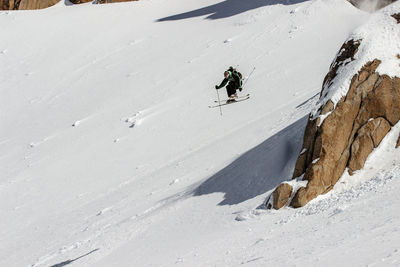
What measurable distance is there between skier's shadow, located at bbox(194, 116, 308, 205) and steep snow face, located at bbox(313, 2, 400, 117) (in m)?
2.08

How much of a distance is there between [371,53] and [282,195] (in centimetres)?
408

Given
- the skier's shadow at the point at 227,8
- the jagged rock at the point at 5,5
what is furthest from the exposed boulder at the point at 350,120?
the jagged rock at the point at 5,5

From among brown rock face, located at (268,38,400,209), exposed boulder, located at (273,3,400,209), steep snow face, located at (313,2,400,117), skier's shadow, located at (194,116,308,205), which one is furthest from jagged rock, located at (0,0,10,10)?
brown rock face, located at (268,38,400,209)

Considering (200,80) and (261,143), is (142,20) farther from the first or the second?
(261,143)

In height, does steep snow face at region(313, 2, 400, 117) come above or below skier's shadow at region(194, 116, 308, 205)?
above

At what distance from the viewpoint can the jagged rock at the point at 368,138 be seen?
48.7 feet

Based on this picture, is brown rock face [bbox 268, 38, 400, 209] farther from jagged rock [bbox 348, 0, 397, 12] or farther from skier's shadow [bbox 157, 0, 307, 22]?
skier's shadow [bbox 157, 0, 307, 22]

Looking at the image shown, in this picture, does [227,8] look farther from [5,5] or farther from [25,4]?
[5,5]

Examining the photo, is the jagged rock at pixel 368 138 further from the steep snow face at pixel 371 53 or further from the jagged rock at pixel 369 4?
the jagged rock at pixel 369 4

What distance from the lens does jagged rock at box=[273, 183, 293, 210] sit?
48.3 feet

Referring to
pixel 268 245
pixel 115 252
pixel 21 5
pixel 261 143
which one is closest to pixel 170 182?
pixel 261 143

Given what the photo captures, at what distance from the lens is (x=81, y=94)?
35.2 metres

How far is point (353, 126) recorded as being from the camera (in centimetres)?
1499

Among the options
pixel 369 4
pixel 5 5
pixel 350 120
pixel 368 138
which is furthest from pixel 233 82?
pixel 5 5
